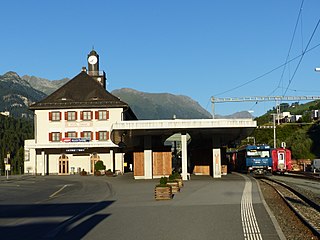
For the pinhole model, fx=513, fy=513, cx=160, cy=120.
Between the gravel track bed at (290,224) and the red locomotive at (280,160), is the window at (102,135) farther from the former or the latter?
the gravel track bed at (290,224)

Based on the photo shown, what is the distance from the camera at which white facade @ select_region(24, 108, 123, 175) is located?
6362 centimetres

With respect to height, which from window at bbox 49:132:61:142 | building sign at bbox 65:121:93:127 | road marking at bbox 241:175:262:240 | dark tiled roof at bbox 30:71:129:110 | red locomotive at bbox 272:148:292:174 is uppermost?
dark tiled roof at bbox 30:71:129:110

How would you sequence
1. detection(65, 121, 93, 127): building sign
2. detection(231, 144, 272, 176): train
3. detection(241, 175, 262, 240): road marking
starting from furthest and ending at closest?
detection(65, 121, 93, 127): building sign → detection(231, 144, 272, 176): train → detection(241, 175, 262, 240): road marking

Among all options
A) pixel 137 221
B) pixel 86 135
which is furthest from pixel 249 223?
pixel 86 135

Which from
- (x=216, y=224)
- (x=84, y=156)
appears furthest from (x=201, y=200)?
(x=84, y=156)

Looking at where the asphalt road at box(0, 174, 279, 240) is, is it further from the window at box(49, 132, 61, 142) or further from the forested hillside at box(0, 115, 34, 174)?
the forested hillside at box(0, 115, 34, 174)

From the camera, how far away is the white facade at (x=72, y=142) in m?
63.6

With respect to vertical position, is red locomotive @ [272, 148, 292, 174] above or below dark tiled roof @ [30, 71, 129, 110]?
below

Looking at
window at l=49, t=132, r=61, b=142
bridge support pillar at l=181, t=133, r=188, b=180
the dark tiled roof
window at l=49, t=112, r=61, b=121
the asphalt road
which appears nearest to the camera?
the asphalt road

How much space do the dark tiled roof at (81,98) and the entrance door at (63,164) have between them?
6.43 metres

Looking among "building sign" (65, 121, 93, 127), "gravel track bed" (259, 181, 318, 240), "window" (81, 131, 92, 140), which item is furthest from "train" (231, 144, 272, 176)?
"gravel track bed" (259, 181, 318, 240)

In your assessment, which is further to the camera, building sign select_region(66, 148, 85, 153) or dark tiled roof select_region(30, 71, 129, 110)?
dark tiled roof select_region(30, 71, 129, 110)

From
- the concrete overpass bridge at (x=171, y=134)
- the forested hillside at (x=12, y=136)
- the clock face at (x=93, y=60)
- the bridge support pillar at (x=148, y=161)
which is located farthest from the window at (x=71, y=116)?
the forested hillside at (x=12, y=136)

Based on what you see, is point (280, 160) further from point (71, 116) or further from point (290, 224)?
point (290, 224)
